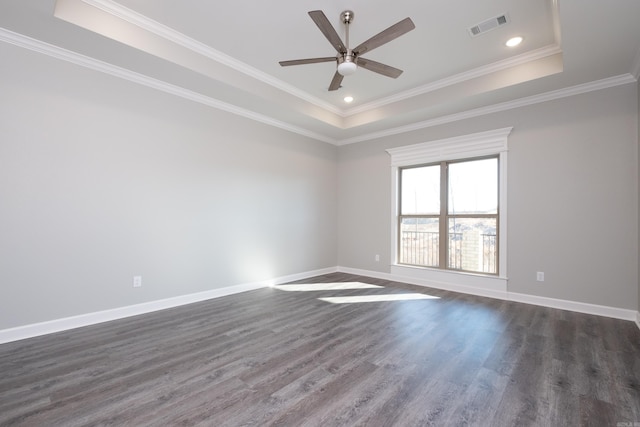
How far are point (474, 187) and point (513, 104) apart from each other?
1284 mm

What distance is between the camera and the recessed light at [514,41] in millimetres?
3072

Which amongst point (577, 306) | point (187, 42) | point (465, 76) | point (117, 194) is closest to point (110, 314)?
point (117, 194)

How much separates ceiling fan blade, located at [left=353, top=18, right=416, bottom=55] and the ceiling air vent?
1142 mm

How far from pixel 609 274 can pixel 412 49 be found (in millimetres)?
3549

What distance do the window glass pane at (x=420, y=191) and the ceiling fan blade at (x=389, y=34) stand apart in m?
3.00

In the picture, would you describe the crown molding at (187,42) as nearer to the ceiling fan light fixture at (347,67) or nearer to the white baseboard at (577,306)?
the ceiling fan light fixture at (347,67)

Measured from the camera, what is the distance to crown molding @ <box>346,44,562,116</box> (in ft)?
10.9

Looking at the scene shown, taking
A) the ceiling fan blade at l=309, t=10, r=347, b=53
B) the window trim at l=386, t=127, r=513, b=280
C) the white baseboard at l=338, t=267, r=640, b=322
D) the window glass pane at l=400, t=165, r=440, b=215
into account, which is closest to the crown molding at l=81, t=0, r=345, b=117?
the ceiling fan blade at l=309, t=10, r=347, b=53

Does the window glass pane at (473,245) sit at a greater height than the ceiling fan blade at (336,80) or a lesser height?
lesser

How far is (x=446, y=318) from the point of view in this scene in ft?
10.8

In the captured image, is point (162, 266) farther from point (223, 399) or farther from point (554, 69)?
point (554, 69)

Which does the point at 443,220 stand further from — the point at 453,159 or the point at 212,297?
the point at 212,297

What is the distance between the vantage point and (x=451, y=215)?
15.6 ft

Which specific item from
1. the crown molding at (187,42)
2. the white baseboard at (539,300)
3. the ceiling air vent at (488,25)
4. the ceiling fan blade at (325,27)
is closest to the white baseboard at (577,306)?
the white baseboard at (539,300)
